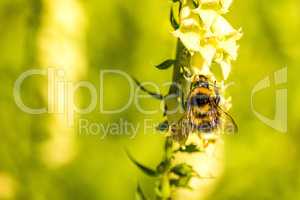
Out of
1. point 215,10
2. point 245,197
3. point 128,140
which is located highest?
point 215,10

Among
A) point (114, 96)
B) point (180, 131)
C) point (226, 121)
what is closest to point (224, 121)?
point (226, 121)

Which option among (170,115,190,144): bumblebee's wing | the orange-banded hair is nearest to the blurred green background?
the orange-banded hair

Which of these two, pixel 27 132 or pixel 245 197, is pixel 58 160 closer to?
pixel 27 132

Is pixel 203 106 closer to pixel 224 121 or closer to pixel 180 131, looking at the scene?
pixel 224 121

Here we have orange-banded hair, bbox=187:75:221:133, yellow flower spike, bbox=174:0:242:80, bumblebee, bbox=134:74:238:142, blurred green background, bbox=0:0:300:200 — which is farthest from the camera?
blurred green background, bbox=0:0:300:200

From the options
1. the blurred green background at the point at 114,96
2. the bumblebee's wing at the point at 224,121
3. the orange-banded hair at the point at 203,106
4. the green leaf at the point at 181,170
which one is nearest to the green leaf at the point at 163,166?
the green leaf at the point at 181,170

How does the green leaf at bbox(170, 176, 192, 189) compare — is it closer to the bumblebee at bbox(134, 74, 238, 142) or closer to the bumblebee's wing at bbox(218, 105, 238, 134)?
the bumblebee at bbox(134, 74, 238, 142)

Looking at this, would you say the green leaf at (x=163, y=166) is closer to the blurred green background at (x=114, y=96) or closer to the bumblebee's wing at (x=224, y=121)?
the bumblebee's wing at (x=224, y=121)

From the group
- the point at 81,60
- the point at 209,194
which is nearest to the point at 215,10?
the point at 209,194
